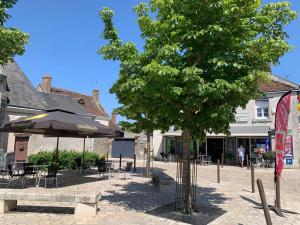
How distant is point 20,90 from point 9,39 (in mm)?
16054

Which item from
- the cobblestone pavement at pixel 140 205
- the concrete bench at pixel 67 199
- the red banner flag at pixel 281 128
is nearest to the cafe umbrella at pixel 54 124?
the cobblestone pavement at pixel 140 205

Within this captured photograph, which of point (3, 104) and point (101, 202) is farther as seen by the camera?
point (3, 104)

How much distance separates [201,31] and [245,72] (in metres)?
1.50

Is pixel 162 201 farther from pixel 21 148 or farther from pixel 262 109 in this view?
pixel 262 109

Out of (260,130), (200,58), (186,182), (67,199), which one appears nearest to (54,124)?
(67,199)

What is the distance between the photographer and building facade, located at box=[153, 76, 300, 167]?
2441 centimetres

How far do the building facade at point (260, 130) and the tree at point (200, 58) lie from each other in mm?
16699

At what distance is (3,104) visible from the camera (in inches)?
766

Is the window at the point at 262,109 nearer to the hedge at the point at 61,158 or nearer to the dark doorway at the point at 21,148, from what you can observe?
the hedge at the point at 61,158

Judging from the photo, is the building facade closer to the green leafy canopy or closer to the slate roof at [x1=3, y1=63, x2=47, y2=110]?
the slate roof at [x1=3, y1=63, x2=47, y2=110]

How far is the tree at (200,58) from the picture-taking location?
7.02m

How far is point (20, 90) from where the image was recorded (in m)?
23.1

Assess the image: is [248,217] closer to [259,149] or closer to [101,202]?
[101,202]

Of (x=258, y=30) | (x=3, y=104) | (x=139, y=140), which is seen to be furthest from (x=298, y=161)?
(x=3, y=104)
